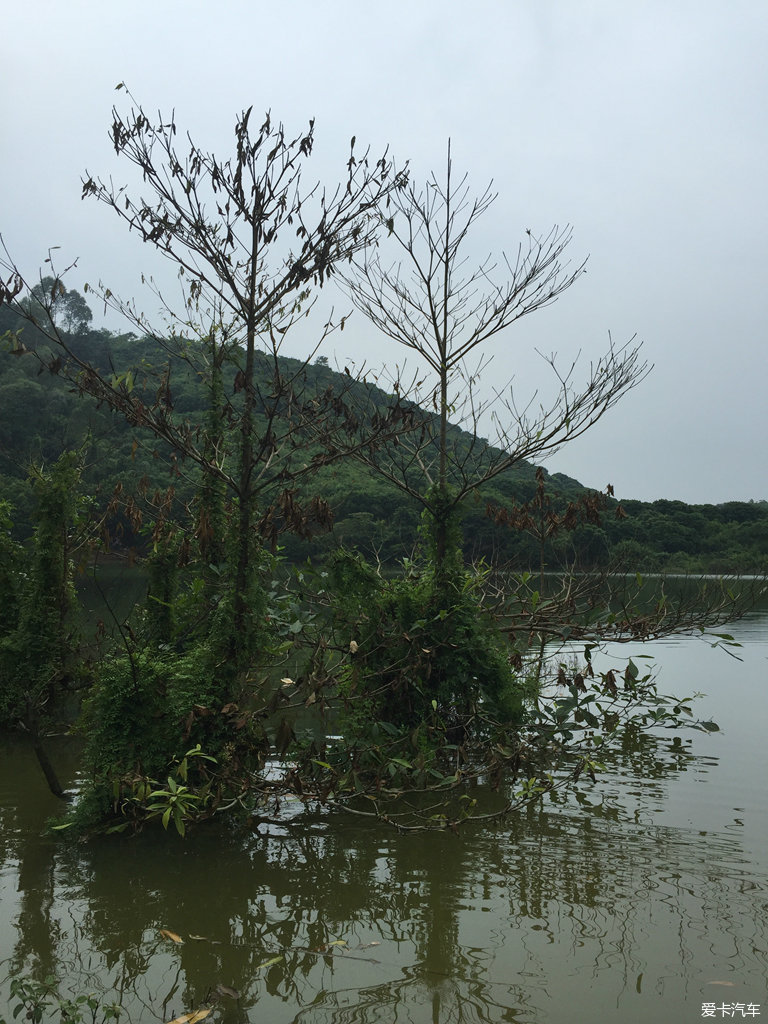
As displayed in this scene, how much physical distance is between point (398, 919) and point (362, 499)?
17333 mm

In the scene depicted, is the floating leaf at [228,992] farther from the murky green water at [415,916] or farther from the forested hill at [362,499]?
the forested hill at [362,499]

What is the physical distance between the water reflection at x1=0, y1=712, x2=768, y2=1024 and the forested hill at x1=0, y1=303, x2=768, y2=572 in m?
2.72

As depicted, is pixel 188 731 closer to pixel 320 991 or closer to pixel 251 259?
pixel 320 991

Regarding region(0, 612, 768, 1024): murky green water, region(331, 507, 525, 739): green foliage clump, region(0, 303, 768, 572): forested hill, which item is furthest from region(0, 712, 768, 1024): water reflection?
region(0, 303, 768, 572): forested hill

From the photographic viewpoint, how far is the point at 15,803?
666 cm

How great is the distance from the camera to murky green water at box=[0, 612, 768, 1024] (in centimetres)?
369

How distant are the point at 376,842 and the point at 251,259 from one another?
4111mm

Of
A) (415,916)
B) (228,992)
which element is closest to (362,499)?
(415,916)

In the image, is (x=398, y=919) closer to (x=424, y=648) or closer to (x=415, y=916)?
(x=415, y=916)

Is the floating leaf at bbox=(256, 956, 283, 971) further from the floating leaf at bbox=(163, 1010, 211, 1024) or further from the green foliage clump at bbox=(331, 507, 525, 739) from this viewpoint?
the green foliage clump at bbox=(331, 507, 525, 739)

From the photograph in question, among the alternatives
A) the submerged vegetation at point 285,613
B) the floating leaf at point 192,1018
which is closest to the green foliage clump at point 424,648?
the submerged vegetation at point 285,613

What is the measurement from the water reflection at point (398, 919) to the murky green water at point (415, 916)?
13mm

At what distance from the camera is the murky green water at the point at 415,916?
12.1 feet

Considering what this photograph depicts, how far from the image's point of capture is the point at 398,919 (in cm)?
450
